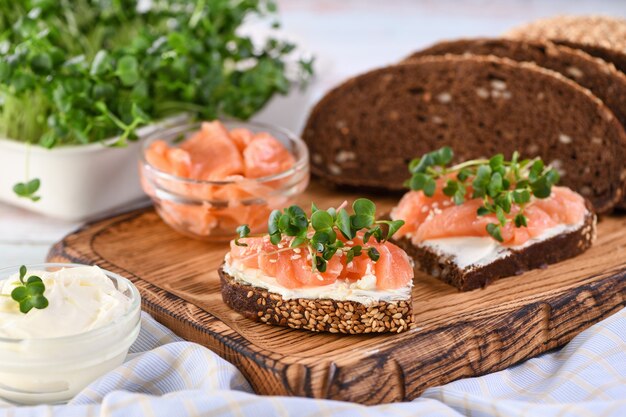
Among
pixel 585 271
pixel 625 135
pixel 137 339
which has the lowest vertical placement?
pixel 137 339

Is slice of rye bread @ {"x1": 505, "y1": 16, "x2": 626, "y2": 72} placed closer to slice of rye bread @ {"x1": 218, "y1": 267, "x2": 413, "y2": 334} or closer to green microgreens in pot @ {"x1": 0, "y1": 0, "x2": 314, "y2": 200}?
green microgreens in pot @ {"x1": 0, "y1": 0, "x2": 314, "y2": 200}

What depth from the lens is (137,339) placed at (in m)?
3.49

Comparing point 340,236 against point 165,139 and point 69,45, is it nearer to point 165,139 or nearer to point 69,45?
point 165,139

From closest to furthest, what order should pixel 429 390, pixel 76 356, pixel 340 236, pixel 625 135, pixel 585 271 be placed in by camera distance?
1. pixel 76 356
2. pixel 429 390
3. pixel 340 236
4. pixel 585 271
5. pixel 625 135

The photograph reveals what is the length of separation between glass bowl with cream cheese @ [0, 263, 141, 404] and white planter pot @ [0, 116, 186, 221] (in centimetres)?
118

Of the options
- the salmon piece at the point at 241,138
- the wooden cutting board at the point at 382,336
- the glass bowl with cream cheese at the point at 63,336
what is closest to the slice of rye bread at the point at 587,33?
the wooden cutting board at the point at 382,336

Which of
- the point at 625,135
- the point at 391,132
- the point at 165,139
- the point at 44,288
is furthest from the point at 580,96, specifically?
the point at 44,288

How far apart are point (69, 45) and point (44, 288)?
2196 mm

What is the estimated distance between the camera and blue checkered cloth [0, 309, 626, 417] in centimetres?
286

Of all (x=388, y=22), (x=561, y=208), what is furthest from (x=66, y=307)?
(x=388, y=22)

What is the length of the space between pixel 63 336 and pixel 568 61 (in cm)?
286

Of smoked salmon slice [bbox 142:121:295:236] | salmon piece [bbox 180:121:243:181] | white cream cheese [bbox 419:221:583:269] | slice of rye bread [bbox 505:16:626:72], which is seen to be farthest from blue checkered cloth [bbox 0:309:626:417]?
slice of rye bread [bbox 505:16:626:72]

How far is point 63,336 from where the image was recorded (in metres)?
2.90

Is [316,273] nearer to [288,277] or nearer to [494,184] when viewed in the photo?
[288,277]
